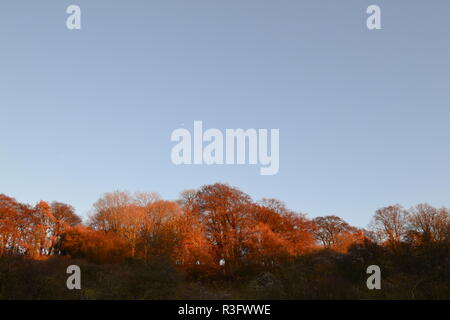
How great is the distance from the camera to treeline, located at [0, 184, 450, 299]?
43.5 feet

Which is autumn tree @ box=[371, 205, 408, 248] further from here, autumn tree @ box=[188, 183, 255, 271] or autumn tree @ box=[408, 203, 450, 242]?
autumn tree @ box=[188, 183, 255, 271]

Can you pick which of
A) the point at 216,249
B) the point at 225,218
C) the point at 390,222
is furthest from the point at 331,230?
the point at 216,249

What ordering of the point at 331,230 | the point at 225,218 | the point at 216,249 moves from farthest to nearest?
the point at 331,230 → the point at 225,218 → the point at 216,249

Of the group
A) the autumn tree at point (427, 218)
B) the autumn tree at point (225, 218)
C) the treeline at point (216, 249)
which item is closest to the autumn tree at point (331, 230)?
the treeline at point (216, 249)

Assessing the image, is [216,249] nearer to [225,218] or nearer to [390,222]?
[225,218]

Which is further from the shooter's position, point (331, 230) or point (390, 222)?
point (331, 230)

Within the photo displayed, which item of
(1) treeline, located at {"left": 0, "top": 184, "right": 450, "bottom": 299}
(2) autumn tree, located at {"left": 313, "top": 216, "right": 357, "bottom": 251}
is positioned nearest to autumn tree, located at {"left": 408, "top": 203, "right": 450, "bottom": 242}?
(1) treeline, located at {"left": 0, "top": 184, "right": 450, "bottom": 299}

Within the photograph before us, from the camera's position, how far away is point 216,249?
33469mm

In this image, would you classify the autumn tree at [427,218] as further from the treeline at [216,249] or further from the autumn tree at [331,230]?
the autumn tree at [331,230]

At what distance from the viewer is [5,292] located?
11.6 meters

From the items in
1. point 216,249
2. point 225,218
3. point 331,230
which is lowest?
point 331,230

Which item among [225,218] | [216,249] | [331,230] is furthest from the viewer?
[331,230]

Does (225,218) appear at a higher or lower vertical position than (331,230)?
higher

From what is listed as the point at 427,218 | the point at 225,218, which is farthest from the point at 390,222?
the point at 225,218
